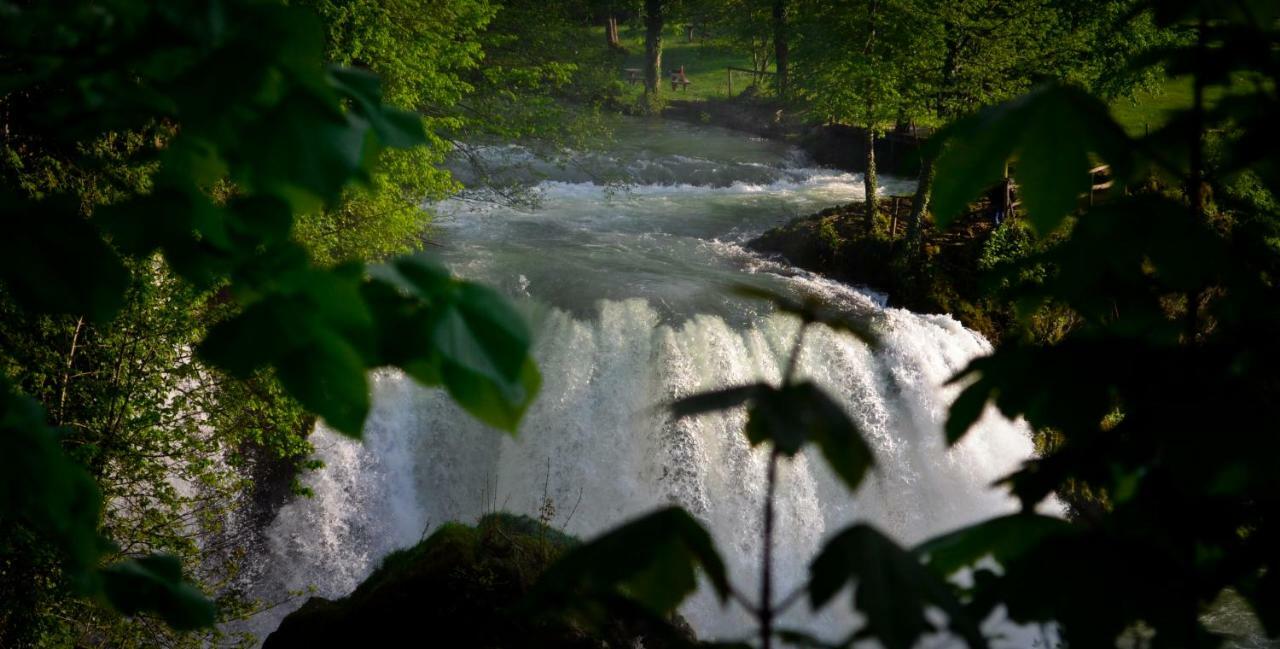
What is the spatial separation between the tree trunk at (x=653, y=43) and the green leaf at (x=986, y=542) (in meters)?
33.2

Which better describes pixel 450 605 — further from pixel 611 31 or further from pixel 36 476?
pixel 611 31

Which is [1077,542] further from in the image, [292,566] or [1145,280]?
[292,566]

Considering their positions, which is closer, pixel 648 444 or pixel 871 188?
pixel 648 444

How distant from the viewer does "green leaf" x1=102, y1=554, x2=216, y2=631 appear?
115 cm

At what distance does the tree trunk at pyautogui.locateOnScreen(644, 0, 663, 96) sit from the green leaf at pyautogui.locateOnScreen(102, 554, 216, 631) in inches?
1302

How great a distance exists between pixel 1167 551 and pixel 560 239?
551 inches

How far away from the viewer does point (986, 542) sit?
1.00 m

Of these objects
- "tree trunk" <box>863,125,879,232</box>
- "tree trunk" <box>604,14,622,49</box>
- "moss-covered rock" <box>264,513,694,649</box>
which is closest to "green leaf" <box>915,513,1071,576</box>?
"moss-covered rock" <box>264,513,694,649</box>

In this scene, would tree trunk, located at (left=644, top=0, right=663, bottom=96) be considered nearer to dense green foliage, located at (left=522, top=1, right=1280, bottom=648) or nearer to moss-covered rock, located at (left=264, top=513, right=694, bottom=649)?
moss-covered rock, located at (left=264, top=513, right=694, bottom=649)

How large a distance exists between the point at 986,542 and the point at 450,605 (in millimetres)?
4662

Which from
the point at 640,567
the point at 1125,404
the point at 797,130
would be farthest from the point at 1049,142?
the point at 797,130

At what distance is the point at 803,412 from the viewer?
749mm

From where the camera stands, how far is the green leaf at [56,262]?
3.17ft

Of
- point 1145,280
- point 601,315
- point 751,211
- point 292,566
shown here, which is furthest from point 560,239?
point 1145,280
